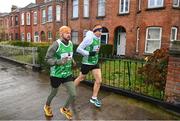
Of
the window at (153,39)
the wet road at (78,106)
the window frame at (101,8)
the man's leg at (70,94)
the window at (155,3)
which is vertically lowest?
the wet road at (78,106)

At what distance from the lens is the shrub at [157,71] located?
6.19m

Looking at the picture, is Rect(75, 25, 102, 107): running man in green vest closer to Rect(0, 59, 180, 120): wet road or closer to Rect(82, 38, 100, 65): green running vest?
Rect(82, 38, 100, 65): green running vest

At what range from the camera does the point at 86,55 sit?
4.81 meters

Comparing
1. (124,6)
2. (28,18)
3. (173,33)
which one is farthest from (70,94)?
(28,18)

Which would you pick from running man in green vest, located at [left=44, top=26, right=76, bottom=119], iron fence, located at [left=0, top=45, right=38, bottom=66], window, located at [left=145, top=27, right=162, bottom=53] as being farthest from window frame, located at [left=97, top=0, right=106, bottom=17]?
running man in green vest, located at [left=44, top=26, right=76, bottom=119]

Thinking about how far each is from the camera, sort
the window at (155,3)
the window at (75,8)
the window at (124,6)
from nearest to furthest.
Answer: the window at (155,3) < the window at (124,6) < the window at (75,8)

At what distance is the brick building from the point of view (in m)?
13.4

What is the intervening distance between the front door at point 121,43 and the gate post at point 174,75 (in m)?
12.9

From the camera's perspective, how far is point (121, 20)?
54.9 ft

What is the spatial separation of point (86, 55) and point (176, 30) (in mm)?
10890

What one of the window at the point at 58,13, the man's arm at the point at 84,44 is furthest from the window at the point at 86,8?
the man's arm at the point at 84,44

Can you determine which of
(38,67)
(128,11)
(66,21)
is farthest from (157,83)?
(66,21)

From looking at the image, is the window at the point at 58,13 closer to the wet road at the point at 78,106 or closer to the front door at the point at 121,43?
the front door at the point at 121,43

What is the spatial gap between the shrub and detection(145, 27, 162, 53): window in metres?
7.10
